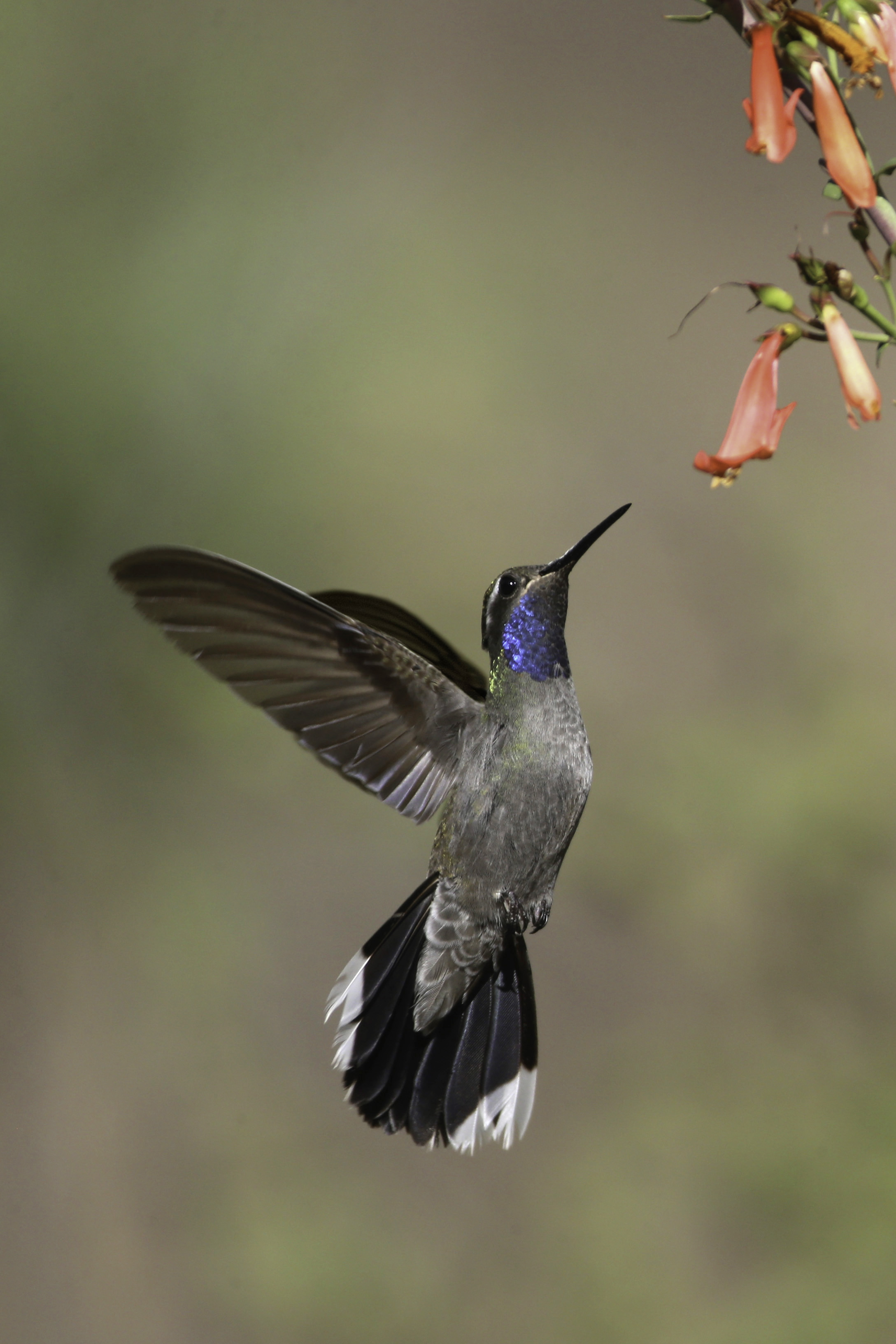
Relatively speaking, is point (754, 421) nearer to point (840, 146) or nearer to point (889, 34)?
point (840, 146)

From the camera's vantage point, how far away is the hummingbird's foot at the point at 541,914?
165 cm

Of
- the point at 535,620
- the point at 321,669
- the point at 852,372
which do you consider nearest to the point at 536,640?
the point at 535,620

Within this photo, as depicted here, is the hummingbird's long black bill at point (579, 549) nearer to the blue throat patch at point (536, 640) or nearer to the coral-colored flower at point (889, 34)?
the blue throat patch at point (536, 640)

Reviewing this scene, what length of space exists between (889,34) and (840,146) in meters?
0.25

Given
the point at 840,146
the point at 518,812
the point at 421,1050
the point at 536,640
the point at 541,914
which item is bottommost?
the point at 421,1050

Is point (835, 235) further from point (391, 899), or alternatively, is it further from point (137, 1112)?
point (137, 1112)

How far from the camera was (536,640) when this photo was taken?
1.55 metres

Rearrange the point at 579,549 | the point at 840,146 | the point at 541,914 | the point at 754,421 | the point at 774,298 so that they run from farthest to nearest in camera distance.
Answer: the point at 541,914
the point at 579,549
the point at 754,421
the point at 774,298
the point at 840,146

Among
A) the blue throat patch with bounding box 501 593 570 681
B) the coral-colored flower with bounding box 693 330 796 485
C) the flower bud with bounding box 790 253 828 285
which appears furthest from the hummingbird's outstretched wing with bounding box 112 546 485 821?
the flower bud with bounding box 790 253 828 285

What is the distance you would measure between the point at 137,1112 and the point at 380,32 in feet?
12.2

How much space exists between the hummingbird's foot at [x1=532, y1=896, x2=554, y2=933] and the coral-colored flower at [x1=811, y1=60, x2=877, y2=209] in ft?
3.29

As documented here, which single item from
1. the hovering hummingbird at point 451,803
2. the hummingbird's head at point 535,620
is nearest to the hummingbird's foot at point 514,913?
the hovering hummingbird at point 451,803

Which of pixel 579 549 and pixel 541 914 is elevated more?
pixel 579 549

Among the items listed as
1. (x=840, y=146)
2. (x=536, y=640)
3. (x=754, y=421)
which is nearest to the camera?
(x=840, y=146)
